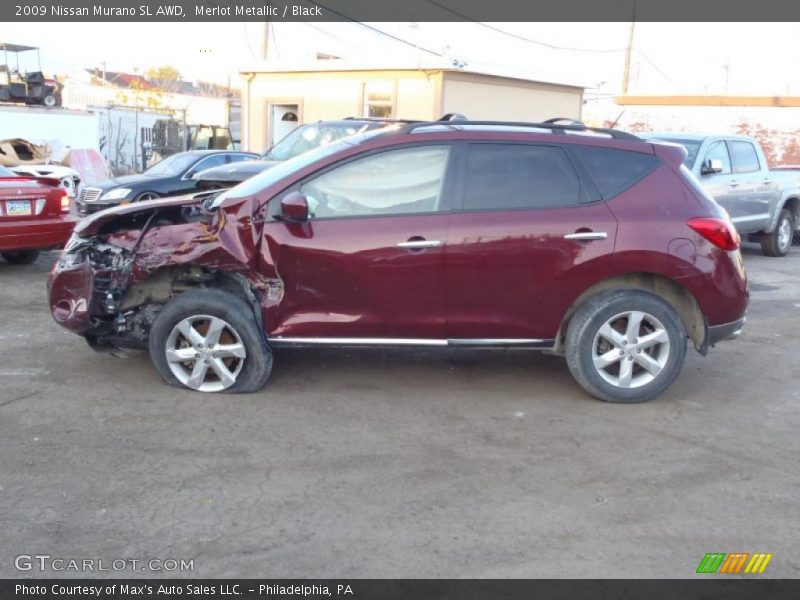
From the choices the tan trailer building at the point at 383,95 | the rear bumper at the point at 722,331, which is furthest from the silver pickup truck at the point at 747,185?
the tan trailer building at the point at 383,95

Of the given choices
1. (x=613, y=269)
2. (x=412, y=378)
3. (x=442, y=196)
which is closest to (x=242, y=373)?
(x=412, y=378)

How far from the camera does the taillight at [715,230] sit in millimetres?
5762

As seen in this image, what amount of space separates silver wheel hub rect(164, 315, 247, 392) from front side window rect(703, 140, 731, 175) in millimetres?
8414

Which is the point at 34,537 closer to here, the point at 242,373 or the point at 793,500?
the point at 242,373

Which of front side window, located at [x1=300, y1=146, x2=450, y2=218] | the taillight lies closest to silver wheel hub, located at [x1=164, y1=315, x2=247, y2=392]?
front side window, located at [x1=300, y1=146, x2=450, y2=218]

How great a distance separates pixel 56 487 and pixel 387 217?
102 inches

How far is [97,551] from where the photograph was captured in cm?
375

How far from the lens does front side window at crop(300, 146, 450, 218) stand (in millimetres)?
5762

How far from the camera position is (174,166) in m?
14.9

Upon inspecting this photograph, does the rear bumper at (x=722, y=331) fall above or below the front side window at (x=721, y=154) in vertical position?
below

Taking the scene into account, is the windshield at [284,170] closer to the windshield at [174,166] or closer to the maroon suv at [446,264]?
the maroon suv at [446,264]

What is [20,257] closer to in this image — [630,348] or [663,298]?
[630,348]

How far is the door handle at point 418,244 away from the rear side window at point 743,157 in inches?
323
